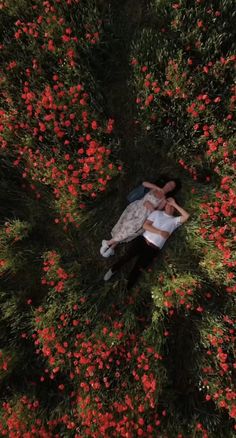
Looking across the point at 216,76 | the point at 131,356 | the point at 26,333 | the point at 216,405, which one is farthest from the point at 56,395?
the point at 216,76

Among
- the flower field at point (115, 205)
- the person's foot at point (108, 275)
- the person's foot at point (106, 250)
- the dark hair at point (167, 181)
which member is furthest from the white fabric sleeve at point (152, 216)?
the person's foot at point (108, 275)

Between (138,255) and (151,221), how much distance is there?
0.88 m

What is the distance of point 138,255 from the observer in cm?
669

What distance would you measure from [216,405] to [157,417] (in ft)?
3.67

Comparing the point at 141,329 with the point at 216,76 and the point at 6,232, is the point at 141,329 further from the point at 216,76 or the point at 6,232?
the point at 216,76

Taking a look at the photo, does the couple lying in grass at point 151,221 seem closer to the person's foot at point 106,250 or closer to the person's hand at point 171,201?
the person's hand at point 171,201

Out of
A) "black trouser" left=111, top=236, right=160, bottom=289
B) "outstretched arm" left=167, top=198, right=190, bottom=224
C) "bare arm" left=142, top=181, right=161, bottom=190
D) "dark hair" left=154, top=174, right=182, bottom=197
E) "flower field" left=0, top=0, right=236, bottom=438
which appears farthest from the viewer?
"black trouser" left=111, top=236, right=160, bottom=289

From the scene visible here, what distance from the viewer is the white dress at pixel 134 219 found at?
6191 millimetres

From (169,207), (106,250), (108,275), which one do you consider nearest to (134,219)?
(169,207)

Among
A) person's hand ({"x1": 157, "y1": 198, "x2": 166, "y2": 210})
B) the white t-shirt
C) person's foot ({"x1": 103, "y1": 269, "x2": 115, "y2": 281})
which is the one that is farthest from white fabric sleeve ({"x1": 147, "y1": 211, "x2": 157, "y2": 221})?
person's foot ({"x1": 103, "y1": 269, "x2": 115, "y2": 281})

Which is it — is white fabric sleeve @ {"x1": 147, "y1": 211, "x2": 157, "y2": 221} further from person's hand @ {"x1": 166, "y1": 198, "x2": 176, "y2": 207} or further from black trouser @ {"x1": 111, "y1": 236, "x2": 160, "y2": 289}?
black trouser @ {"x1": 111, "y1": 236, "x2": 160, "y2": 289}

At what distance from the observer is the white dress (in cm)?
619

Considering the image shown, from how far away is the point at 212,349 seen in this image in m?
6.30

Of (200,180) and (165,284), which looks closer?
(165,284)
